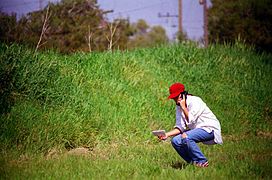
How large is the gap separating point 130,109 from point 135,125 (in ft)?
2.28

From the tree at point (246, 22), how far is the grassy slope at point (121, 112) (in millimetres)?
9003

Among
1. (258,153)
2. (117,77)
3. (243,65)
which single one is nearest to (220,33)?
(243,65)

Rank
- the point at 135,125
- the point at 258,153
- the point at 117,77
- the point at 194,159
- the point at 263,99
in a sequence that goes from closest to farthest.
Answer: the point at 194,159 → the point at 258,153 → the point at 135,125 → the point at 117,77 → the point at 263,99

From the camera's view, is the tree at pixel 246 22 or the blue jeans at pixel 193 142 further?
the tree at pixel 246 22

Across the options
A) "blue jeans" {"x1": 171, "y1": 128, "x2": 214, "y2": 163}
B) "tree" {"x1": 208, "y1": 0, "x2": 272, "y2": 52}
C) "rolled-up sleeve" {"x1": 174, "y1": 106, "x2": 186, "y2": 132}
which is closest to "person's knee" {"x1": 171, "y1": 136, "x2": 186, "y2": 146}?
"blue jeans" {"x1": 171, "y1": 128, "x2": 214, "y2": 163}

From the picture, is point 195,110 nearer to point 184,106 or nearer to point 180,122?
point 184,106

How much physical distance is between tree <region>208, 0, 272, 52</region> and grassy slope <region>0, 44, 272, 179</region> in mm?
9003

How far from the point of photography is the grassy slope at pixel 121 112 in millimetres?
7977

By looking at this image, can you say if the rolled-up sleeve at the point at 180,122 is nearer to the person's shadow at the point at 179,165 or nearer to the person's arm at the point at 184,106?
the person's arm at the point at 184,106

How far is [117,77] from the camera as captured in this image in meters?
14.3

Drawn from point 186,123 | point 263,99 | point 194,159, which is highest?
point 186,123

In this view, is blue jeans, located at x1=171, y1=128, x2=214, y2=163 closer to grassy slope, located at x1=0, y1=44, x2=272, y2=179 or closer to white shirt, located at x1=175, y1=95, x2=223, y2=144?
white shirt, located at x1=175, y1=95, x2=223, y2=144

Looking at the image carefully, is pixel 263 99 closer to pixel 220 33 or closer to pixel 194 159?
pixel 194 159

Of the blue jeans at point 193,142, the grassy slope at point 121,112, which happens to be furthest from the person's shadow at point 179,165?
the blue jeans at point 193,142
